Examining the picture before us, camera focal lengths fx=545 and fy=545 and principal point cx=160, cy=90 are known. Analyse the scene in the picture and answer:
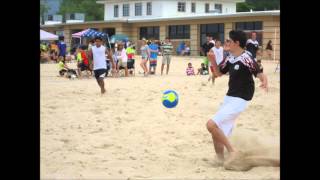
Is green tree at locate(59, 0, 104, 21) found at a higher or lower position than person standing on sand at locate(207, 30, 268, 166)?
higher

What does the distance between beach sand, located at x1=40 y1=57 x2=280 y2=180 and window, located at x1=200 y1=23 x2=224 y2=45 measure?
28297 mm

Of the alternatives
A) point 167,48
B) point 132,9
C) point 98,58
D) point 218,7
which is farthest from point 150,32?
point 98,58

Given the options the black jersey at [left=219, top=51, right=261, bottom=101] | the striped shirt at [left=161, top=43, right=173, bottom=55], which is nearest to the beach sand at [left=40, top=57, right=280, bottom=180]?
the black jersey at [left=219, top=51, right=261, bottom=101]

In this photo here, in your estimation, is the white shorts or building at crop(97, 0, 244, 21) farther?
building at crop(97, 0, 244, 21)

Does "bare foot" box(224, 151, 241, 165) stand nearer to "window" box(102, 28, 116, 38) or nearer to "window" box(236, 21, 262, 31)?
"window" box(236, 21, 262, 31)

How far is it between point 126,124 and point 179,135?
50.4 inches

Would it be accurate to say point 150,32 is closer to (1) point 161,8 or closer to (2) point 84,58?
(1) point 161,8

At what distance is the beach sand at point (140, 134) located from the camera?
6496mm

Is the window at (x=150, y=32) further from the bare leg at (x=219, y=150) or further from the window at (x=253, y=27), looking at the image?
the bare leg at (x=219, y=150)

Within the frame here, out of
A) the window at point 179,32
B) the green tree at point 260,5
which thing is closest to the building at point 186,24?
the window at point 179,32

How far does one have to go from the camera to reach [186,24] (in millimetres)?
45188

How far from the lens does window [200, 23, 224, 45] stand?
4297 cm

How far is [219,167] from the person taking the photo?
6.72 m

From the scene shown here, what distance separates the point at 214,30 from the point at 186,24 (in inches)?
112
